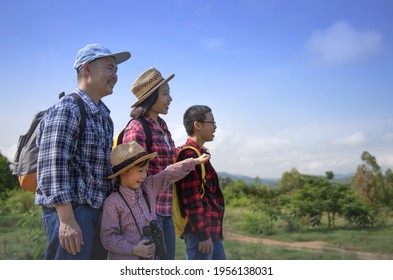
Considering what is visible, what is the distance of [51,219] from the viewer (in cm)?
231

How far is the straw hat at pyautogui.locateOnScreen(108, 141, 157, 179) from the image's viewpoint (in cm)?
249

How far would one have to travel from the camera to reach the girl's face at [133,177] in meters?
2.56

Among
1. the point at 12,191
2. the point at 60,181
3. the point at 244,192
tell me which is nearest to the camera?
the point at 60,181


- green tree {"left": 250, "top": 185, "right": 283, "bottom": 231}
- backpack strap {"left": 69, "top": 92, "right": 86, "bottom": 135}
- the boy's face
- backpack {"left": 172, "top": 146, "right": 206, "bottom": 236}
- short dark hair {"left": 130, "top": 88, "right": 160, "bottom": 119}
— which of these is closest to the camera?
backpack strap {"left": 69, "top": 92, "right": 86, "bottom": 135}

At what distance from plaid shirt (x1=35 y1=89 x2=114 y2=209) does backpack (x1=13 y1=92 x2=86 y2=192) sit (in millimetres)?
32

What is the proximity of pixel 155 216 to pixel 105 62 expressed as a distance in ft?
3.08

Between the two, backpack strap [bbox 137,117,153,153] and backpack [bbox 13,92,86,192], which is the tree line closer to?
backpack strap [bbox 137,117,153,153]

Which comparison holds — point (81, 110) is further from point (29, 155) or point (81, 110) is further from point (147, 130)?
point (147, 130)

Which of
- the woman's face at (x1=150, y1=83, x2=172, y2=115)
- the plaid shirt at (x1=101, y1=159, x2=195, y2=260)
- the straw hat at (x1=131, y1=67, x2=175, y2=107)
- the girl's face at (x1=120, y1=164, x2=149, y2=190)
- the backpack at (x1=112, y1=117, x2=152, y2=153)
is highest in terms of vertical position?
A: the straw hat at (x1=131, y1=67, x2=175, y2=107)

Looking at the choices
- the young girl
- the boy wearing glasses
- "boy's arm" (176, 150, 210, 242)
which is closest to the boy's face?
the boy wearing glasses

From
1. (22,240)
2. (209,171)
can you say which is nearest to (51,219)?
(209,171)

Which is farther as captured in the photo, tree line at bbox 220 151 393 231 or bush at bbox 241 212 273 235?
tree line at bbox 220 151 393 231
